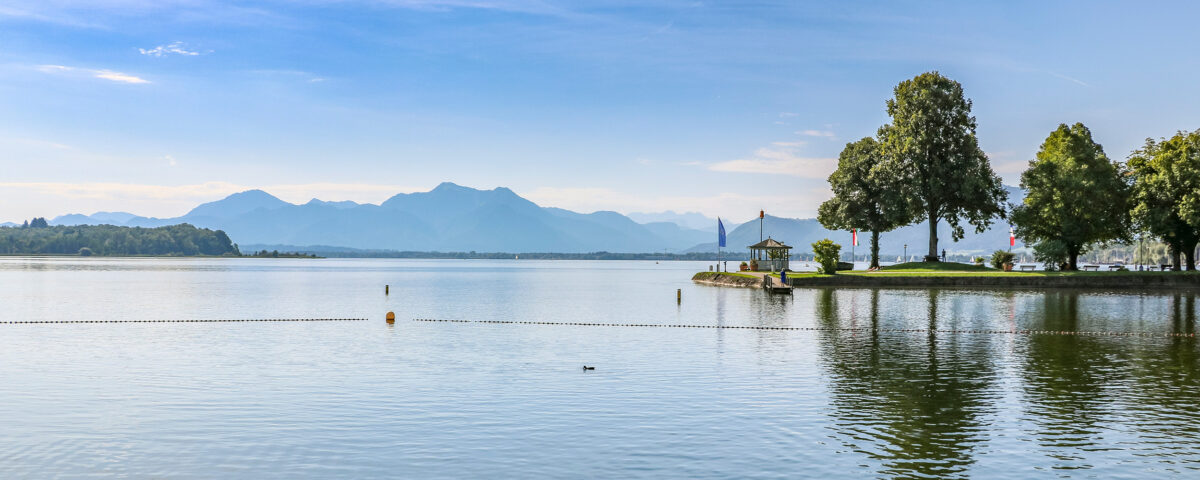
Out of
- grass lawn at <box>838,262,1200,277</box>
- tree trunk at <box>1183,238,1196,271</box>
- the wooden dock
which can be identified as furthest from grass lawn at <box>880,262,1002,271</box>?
tree trunk at <box>1183,238,1196,271</box>

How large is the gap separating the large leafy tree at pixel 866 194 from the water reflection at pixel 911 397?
62.7 meters

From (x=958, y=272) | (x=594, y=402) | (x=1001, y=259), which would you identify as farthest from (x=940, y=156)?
(x=594, y=402)

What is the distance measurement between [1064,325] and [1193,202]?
49.7 meters

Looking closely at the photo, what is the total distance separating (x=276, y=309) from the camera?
69562 mm

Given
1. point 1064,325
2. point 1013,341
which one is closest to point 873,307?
point 1064,325

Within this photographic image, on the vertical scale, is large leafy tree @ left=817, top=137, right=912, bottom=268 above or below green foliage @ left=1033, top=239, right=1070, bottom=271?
above

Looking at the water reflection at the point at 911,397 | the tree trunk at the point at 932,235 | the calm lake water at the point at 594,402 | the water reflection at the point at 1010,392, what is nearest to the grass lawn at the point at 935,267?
the tree trunk at the point at 932,235

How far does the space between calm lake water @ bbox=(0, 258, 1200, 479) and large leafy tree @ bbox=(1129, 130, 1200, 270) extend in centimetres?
4655

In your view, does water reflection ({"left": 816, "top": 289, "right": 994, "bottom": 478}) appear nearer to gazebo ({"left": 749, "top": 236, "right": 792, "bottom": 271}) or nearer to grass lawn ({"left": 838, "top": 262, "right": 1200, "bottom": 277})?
grass lawn ({"left": 838, "top": 262, "right": 1200, "bottom": 277})

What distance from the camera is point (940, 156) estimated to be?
10419 centimetres

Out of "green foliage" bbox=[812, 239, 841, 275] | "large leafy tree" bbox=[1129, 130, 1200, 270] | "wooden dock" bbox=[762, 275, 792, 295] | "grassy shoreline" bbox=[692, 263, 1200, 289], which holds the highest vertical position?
"large leafy tree" bbox=[1129, 130, 1200, 270]

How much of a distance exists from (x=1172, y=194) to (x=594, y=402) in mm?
89395

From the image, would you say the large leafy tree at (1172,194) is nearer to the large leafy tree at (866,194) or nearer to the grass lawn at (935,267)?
the grass lawn at (935,267)

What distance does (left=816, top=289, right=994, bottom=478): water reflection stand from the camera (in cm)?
1867
